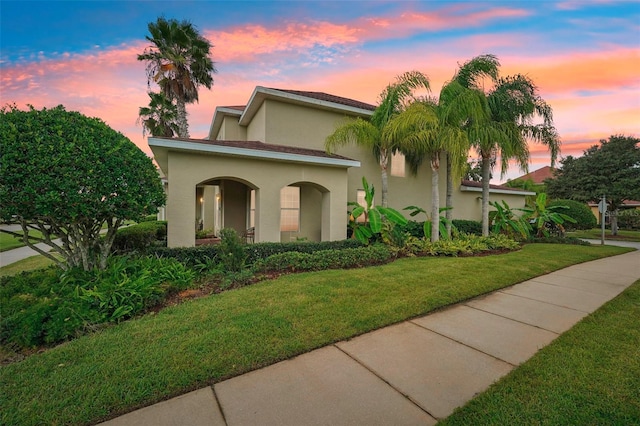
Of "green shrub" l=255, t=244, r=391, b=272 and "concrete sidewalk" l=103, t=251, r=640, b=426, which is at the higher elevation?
"green shrub" l=255, t=244, r=391, b=272

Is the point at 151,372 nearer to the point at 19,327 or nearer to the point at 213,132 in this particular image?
the point at 19,327

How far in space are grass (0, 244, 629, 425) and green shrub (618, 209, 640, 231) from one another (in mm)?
31886

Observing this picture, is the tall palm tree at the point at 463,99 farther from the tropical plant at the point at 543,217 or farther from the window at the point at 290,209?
the tropical plant at the point at 543,217

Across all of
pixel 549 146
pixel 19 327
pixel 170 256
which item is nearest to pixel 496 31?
pixel 549 146

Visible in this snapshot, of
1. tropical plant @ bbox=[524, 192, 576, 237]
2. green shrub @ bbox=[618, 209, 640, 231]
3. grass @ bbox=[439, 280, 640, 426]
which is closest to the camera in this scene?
grass @ bbox=[439, 280, 640, 426]

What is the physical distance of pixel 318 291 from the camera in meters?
5.20

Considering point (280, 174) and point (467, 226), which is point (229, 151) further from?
point (467, 226)

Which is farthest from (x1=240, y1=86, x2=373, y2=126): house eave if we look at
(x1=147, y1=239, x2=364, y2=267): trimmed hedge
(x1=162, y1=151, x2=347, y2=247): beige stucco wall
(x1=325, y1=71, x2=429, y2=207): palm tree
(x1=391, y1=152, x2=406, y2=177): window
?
(x1=147, y1=239, x2=364, y2=267): trimmed hedge

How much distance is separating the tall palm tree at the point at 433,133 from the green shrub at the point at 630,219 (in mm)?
28328

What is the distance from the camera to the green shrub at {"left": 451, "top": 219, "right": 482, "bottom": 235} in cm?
1430

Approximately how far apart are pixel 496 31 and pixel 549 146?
688 centimetres

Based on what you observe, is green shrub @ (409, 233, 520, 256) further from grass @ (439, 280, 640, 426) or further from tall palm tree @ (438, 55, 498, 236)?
grass @ (439, 280, 640, 426)

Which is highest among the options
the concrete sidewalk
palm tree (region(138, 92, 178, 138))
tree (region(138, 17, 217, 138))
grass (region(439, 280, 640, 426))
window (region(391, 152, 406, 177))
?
tree (region(138, 17, 217, 138))

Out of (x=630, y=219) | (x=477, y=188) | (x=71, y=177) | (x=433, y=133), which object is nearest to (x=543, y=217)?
(x=477, y=188)
